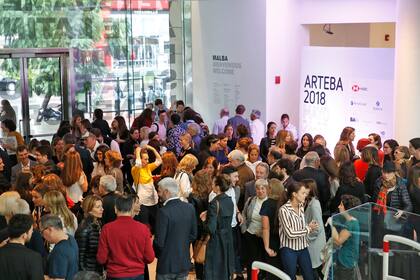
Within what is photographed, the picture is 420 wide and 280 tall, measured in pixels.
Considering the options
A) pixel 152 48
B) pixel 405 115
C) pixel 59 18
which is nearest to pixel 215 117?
pixel 152 48

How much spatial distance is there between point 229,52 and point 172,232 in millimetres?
9391

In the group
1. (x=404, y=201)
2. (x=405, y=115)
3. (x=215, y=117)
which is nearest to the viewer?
(x=404, y=201)

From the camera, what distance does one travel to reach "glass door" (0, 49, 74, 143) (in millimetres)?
16109

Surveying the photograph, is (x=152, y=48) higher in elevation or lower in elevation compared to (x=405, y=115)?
higher

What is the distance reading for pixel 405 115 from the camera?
39.1 feet

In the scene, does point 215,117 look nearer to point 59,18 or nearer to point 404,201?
point 59,18

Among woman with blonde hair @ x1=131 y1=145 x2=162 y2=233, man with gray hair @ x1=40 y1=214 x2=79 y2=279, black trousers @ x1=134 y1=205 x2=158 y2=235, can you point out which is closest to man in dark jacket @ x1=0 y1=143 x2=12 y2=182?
woman with blonde hair @ x1=131 y1=145 x2=162 y2=233

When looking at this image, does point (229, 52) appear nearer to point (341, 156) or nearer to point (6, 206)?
point (341, 156)

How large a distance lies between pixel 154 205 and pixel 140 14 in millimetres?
9739

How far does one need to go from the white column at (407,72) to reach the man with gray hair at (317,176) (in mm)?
3704

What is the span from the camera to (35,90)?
1656cm

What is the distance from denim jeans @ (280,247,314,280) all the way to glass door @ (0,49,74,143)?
981cm

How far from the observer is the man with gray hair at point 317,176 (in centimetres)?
852

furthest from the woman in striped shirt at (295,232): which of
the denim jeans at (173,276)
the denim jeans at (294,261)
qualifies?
the denim jeans at (173,276)
